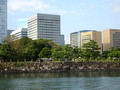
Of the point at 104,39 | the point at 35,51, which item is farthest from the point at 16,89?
the point at 104,39

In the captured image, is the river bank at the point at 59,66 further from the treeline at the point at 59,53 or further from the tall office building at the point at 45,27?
the tall office building at the point at 45,27

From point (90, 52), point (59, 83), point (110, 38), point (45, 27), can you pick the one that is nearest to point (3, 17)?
point (45, 27)

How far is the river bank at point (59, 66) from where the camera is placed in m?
52.6

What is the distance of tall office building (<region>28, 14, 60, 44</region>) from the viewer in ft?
516

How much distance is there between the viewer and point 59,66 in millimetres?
55062

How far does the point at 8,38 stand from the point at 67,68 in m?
29.4

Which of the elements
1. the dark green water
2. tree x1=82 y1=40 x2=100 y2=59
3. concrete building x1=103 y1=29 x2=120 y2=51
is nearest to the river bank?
tree x1=82 y1=40 x2=100 y2=59

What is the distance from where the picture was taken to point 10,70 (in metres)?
52.4

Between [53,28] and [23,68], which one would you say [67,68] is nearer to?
[23,68]

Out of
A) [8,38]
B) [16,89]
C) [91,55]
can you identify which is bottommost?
[16,89]

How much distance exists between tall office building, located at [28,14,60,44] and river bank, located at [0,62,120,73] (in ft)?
338

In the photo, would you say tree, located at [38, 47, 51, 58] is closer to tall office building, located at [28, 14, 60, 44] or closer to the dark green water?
the dark green water

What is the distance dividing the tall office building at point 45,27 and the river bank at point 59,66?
102881 millimetres

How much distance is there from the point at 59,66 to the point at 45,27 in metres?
108
